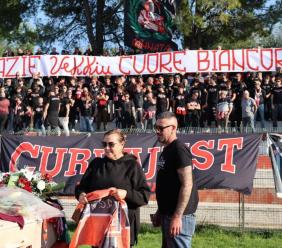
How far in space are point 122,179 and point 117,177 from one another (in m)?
0.05

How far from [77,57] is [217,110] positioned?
247 inches

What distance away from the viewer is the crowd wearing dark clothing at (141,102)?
55.0ft

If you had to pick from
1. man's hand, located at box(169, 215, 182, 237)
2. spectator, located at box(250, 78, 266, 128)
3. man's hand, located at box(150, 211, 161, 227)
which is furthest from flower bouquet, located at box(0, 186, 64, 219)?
spectator, located at box(250, 78, 266, 128)

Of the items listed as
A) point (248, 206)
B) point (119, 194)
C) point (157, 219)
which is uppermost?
point (119, 194)

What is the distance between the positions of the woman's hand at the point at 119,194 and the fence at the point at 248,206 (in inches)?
159

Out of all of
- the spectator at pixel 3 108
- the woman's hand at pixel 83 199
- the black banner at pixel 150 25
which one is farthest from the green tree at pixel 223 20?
the woman's hand at pixel 83 199

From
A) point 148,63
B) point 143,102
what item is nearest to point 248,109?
point 143,102

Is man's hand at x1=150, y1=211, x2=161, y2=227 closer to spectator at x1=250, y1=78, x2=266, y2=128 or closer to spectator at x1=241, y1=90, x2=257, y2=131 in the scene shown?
spectator at x1=241, y1=90, x2=257, y2=131

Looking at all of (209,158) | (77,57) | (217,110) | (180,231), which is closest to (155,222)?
(180,231)

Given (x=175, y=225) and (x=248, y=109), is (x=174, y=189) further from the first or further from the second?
(x=248, y=109)

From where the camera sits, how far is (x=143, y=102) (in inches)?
688

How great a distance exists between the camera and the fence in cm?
834

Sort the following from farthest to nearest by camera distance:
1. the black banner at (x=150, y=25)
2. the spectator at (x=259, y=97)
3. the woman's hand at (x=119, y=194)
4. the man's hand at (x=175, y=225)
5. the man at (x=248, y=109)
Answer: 1. the black banner at (x=150, y=25)
2. the spectator at (x=259, y=97)
3. the man at (x=248, y=109)
4. the woman's hand at (x=119, y=194)
5. the man's hand at (x=175, y=225)

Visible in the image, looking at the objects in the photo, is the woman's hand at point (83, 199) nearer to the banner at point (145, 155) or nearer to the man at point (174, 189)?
the man at point (174, 189)
